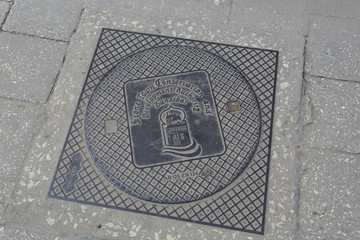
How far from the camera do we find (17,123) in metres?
2.53

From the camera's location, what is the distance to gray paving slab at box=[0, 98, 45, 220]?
2.36m

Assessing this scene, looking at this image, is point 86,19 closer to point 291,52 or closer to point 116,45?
point 116,45

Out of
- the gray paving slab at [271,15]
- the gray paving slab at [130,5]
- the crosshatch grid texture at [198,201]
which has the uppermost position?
the gray paving slab at [130,5]

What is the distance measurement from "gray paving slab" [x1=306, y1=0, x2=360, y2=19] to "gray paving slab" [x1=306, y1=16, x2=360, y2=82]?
0.19 feet

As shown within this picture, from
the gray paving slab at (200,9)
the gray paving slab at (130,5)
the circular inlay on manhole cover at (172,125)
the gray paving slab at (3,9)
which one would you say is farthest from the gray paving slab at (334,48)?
Answer: the gray paving slab at (3,9)

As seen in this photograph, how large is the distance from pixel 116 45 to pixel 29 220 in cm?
155

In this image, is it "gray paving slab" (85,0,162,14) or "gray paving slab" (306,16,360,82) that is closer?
"gray paving slab" (306,16,360,82)

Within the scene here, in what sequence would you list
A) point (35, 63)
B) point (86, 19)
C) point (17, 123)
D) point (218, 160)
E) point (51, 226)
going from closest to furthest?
1. point (51, 226)
2. point (218, 160)
3. point (17, 123)
4. point (35, 63)
5. point (86, 19)

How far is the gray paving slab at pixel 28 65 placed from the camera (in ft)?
8.65

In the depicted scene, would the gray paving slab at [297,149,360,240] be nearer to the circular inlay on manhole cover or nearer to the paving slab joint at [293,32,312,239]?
the paving slab joint at [293,32,312,239]

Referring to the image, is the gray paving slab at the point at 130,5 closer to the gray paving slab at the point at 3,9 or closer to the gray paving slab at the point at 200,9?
the gray paving slab at the point at 200,9

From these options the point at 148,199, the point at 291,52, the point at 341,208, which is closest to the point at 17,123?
the point at 148,199

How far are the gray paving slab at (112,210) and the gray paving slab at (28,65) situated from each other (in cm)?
10

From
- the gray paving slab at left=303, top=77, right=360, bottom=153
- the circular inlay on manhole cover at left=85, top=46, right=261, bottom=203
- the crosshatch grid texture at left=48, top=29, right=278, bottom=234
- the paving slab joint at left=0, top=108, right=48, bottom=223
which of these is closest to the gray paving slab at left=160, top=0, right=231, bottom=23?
the circular inlay on manhole cover at left=85, top=46, right=261, bottom=203
